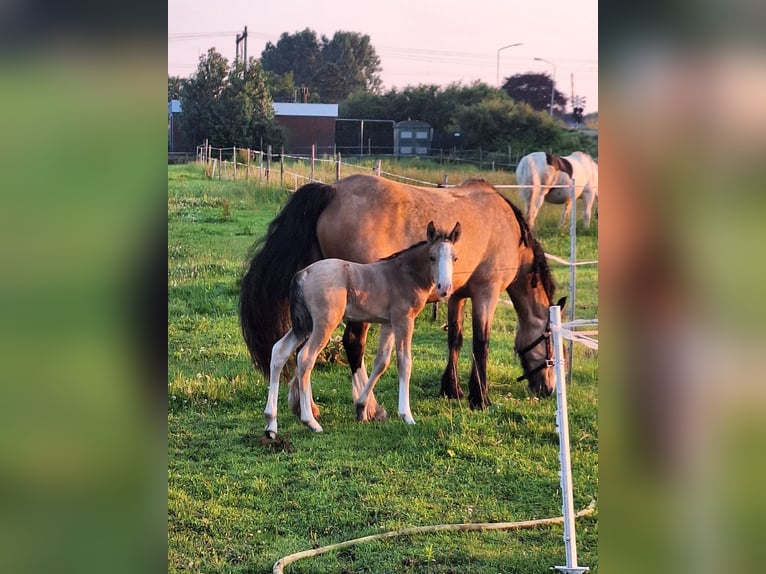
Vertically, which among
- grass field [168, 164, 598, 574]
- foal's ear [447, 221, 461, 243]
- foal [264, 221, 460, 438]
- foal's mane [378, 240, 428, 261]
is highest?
foal's ear [447, 221, 461, 243]

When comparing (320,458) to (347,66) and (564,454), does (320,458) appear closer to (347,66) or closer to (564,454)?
(564,454)

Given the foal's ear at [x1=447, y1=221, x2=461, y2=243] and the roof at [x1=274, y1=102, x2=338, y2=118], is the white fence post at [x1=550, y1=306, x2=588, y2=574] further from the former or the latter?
the roof at [x1=274, y1=102, x2=338, y2=118]

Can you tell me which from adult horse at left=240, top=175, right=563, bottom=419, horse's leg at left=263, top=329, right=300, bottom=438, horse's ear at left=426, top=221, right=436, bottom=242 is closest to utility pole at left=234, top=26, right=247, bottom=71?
adult horse at left=240, top=175, right=563, bottom=419

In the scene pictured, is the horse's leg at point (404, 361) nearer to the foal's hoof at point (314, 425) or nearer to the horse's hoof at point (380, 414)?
the horse's hoof at point (380, 414)

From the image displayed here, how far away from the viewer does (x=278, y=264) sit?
3543 mm

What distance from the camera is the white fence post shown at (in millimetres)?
3389

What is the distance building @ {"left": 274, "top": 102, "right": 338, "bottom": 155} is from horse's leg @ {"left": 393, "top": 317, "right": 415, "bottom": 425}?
73 cm
